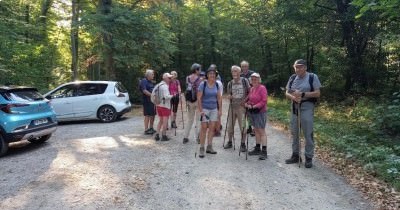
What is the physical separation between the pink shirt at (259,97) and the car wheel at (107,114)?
7771 millimetres

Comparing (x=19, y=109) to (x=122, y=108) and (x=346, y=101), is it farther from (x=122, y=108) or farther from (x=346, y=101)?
(x=346, y=101)

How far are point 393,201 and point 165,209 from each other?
3.41 meters

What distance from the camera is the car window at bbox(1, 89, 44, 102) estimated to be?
8953 millimetres

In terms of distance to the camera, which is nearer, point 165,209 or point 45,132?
point 165,209

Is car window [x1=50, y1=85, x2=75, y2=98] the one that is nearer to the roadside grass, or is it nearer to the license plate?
the license plate

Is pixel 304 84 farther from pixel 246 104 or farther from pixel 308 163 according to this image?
pixel 308 163

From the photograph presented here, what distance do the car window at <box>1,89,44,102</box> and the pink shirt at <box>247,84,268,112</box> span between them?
5.30 m

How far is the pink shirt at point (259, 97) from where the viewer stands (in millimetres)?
8125

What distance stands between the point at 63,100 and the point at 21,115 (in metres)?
5.54

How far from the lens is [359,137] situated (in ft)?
34.1

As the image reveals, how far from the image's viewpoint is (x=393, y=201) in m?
5.88

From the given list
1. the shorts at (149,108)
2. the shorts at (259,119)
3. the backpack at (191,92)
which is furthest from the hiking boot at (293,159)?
the shorts at (149,108)

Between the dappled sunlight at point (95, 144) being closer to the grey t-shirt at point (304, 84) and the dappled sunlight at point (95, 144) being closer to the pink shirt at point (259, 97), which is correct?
the pink shirt at point (259, 97)

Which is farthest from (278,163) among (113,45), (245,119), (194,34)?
(194,34)
